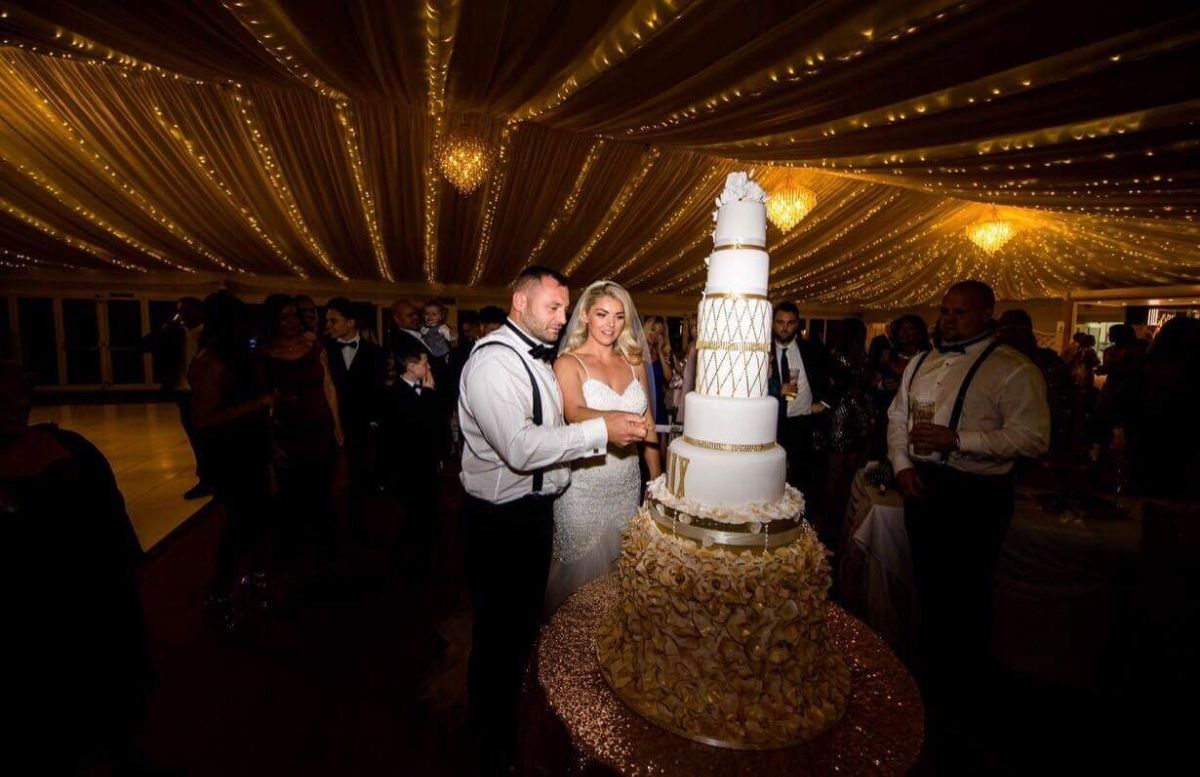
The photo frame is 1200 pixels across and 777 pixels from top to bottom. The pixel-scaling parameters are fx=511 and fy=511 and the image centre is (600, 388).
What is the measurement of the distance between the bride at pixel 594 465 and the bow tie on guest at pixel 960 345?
1.45 meters

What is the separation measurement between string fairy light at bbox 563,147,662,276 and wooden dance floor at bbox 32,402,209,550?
16.2 feet

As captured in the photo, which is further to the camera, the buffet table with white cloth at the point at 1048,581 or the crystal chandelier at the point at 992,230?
the crystal chandelier at the point at 992,230

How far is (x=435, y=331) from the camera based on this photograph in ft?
17.1

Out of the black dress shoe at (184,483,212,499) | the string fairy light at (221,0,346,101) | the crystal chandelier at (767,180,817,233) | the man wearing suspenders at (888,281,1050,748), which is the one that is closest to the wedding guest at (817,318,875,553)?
the crystal chandelier at (767,180,817,233)

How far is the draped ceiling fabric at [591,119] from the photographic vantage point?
6.27 ft

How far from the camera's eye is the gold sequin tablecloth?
1079 mm

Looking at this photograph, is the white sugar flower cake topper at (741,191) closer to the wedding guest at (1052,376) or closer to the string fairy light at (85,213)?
the wedding guest at (1052,376)

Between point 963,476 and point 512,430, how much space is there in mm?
2007

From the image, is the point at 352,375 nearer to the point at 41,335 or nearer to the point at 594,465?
the point at 594,465

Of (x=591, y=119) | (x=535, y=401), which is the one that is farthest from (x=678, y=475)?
(x=591, y=119)

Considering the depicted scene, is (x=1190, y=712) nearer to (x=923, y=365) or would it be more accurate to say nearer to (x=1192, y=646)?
(x=1192, y=646)

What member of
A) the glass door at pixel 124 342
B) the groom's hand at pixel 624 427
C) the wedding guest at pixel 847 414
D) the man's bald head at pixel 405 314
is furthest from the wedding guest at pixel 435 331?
the glass door at pixel 124 342

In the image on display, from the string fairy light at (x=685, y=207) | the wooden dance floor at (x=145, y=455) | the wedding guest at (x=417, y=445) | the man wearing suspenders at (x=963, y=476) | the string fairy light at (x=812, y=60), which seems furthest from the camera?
the string fairy light at (x=685, y=207)

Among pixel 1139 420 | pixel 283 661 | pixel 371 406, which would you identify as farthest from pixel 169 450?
pixel 1139 420
